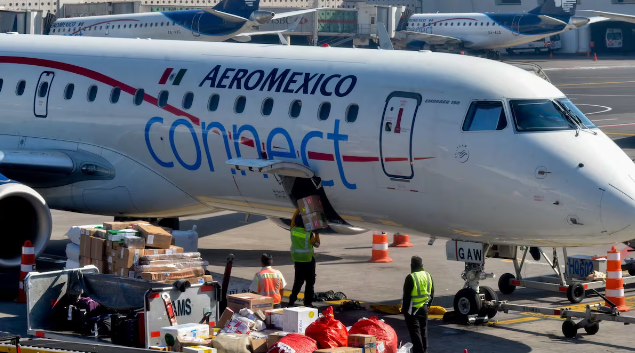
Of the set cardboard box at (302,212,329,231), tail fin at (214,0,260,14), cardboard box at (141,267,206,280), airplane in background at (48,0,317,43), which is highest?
tail fin at (214,0,260,14)

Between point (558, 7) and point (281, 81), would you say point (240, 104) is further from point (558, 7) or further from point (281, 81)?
point (558, 7)

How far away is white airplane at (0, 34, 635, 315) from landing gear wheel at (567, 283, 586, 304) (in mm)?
2027

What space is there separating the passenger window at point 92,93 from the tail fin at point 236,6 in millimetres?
55475

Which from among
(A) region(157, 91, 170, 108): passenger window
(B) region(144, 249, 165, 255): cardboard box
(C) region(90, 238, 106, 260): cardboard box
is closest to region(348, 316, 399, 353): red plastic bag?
(B) region(144, 249, 165, 255): cardboard box

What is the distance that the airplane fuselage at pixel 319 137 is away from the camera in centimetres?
1457

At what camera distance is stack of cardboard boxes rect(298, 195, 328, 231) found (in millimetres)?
16719

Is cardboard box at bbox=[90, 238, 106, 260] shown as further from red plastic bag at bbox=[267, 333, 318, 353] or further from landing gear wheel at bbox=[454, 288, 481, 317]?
landing gear wheel at bbox=[454, 288, 481, 317]

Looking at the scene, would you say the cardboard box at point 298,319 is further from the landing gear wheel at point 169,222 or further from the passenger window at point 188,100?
the landing gear wheel at point 169,222

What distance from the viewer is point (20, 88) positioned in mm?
21266

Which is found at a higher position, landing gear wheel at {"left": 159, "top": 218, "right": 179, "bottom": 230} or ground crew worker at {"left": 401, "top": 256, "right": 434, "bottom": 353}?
landing gear wheel at {"left": 159, "top": 218, "right": 179, "bottom": 230}

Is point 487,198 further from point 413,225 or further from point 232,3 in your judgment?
point 232,3

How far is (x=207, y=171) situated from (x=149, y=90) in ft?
6.99

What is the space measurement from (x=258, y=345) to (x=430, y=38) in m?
79.8

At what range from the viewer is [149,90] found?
1927 centimetres
